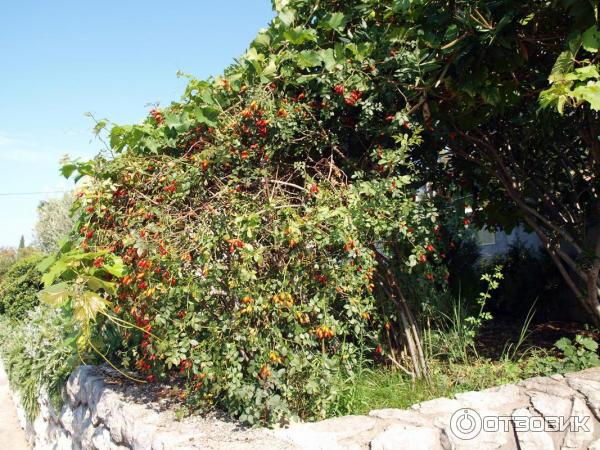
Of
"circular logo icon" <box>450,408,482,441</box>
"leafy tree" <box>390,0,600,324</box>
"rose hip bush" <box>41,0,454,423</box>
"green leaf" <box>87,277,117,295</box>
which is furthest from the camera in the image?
"green leaf" <box>87,277,117,295</box>

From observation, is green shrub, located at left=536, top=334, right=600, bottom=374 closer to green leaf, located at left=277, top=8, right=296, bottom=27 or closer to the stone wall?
the stone wall

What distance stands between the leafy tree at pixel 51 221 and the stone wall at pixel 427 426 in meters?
12.2

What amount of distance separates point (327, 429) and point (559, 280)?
3.92 metres

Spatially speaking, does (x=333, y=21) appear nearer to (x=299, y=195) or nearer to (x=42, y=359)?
(x=299, y=195)

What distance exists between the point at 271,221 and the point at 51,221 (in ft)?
47.1

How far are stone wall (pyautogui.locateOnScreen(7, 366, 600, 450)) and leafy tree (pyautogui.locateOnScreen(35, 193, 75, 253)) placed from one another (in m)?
12.2

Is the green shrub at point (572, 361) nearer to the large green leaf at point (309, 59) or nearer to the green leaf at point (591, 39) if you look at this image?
the green leaf at point (591, 39)

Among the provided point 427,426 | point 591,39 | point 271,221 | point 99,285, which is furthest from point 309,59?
point 427,426

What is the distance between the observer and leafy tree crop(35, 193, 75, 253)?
14547 mm

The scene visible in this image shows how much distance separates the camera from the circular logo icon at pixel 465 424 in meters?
2.57

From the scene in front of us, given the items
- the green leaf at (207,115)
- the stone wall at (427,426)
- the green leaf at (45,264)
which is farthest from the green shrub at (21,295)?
the green leaf at (207,115)

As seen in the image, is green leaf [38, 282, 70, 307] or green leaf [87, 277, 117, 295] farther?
green leaf [87, 277, 117, 295]

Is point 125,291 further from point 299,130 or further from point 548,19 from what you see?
point 548,19

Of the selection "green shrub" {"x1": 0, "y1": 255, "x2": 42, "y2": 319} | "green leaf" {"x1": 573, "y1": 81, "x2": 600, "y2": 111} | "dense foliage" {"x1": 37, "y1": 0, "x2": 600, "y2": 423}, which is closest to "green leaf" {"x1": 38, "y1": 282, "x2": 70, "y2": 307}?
"dense foliage" {"x1": 37, "y1": 0, "x2": 600, "y2": 423}
